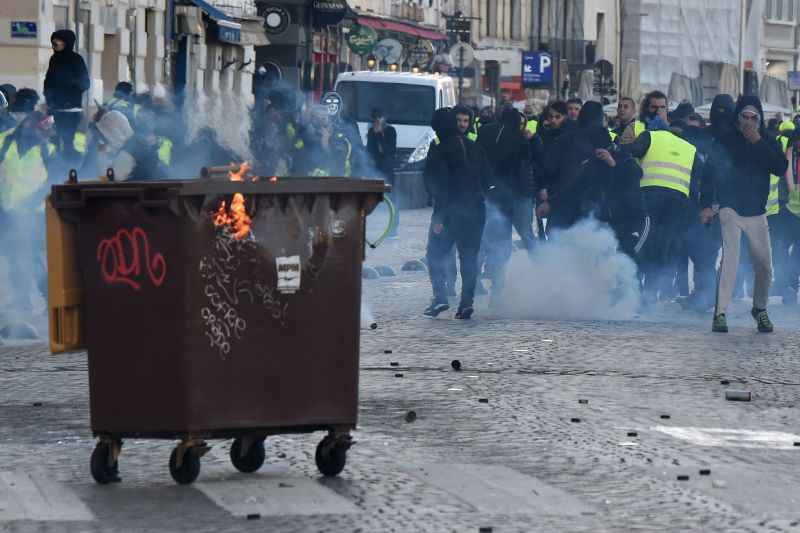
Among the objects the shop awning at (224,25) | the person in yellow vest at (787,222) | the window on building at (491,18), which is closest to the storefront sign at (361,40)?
the shop awning at (224,25)

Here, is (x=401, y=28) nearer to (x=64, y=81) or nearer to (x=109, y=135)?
(x=64, y=81)

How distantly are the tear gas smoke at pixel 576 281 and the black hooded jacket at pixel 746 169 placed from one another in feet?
5.92

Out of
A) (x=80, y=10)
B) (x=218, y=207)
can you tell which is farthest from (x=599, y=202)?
(x=80, y=10)

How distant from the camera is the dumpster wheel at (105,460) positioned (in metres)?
9.23

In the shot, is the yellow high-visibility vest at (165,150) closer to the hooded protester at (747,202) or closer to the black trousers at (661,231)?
the black trousers at (661,231)

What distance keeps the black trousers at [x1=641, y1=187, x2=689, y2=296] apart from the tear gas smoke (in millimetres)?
384

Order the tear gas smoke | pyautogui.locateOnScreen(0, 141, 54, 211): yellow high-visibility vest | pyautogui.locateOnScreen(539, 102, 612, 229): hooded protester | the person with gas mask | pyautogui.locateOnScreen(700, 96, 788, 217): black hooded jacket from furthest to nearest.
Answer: the person with gas mask, pyautogui.locateOnScreen(539, 102, 612, 229): hooded protester, the tear gas smoke, pyautogui.locateOnScreen(0, 141, 54, 211): yellow high-visibility vest, pyautogui.locateOnScreen(700, 96, 788, 217): black hooded jacket

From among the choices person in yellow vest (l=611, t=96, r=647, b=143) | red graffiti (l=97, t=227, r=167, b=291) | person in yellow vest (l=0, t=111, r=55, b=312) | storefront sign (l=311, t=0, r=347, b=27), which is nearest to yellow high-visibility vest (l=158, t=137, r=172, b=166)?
person in yellow vest (l=0, t=111, r=55, b=312)

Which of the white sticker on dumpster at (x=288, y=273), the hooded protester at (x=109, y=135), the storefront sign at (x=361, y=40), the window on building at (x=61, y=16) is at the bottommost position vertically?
the storefront sign at (x=361, y=40)

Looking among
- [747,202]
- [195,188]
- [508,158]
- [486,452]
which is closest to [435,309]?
[747,202]

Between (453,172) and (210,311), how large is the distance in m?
9.82

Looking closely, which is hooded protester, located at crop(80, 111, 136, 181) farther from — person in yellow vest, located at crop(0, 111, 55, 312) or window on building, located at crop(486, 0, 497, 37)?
window on building, located at crop(486, 0, 497, 37)

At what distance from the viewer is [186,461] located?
9.20 m

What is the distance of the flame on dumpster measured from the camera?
9078mm
